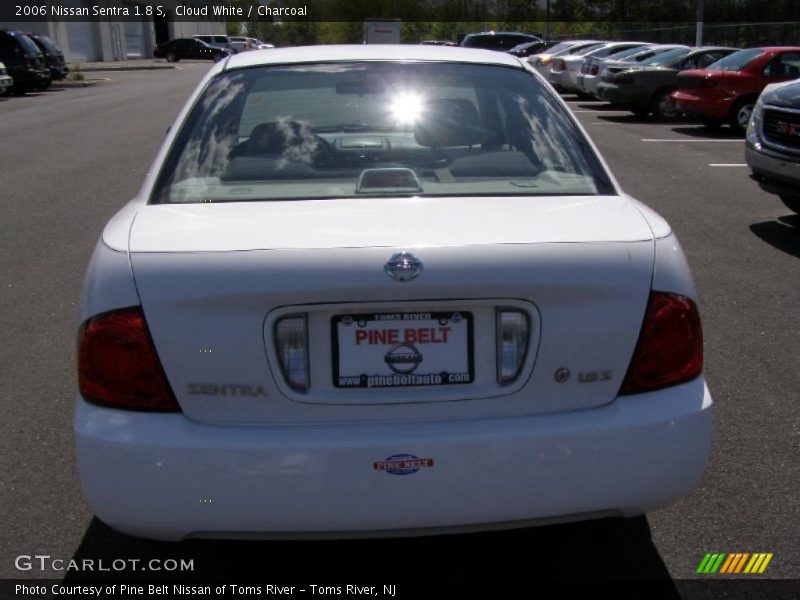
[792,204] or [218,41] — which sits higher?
[792,204]

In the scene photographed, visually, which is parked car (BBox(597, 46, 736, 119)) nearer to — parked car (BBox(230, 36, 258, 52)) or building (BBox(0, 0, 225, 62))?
building (BBox(0, 0, 225, 62))

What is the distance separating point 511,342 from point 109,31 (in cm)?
→ 5699

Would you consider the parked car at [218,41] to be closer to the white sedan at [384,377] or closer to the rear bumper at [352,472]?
the white sedan at [384,377]

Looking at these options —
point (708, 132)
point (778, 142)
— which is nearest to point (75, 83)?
point (708, 132)

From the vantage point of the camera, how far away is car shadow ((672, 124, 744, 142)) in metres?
17.0

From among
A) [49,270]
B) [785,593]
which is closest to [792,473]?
[785,593]

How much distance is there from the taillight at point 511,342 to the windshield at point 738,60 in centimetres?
1570

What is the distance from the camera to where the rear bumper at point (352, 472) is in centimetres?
257

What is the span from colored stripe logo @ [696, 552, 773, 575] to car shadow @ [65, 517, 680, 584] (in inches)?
6.2

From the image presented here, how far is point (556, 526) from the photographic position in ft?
11.6

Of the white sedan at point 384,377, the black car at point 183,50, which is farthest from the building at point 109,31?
the white sedan at point 384,377

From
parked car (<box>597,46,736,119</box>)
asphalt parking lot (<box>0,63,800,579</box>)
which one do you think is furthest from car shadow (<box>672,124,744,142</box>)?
asphalt parking lot (<box>0,63,800,579</box>)

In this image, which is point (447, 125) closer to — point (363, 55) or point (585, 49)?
point (363, 55)

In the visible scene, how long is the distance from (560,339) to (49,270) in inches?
216
